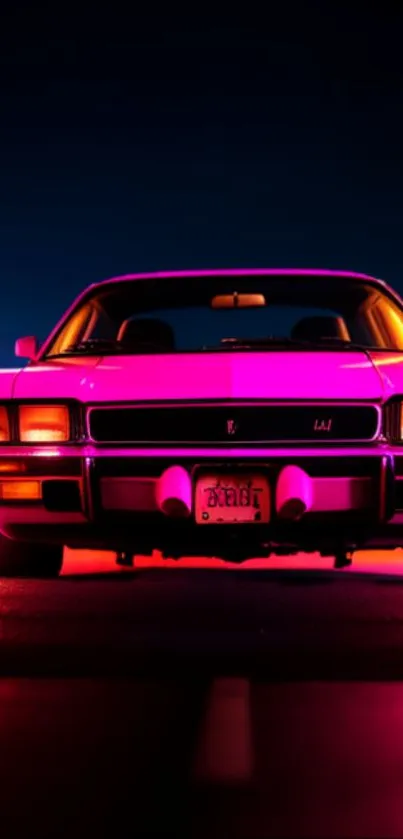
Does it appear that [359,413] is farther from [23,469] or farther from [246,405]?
[23,469]

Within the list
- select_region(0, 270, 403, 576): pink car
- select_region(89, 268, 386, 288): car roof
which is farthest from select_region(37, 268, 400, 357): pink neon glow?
select_region(0, 270, 403, 576): pink car

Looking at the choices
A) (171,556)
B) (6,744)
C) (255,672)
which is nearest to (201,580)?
(171,556)

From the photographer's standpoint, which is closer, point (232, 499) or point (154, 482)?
point (232, 499)

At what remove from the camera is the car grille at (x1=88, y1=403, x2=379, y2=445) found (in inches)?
194

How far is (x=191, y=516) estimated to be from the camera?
4762mm

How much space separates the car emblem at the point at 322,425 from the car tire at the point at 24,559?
1.57 metres

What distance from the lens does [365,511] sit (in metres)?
4.86

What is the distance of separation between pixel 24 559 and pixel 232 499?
144 cm

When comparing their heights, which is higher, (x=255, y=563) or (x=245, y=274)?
(x=245, y=274)

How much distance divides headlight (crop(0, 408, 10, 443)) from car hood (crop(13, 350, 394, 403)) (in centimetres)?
11

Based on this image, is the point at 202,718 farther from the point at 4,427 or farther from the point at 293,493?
the point at 4,427

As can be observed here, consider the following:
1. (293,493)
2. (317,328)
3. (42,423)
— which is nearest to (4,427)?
(42,423)

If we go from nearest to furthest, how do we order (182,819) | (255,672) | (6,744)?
(182,819) < (6,744) < (255,672)

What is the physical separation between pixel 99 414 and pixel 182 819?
2.51 meters
